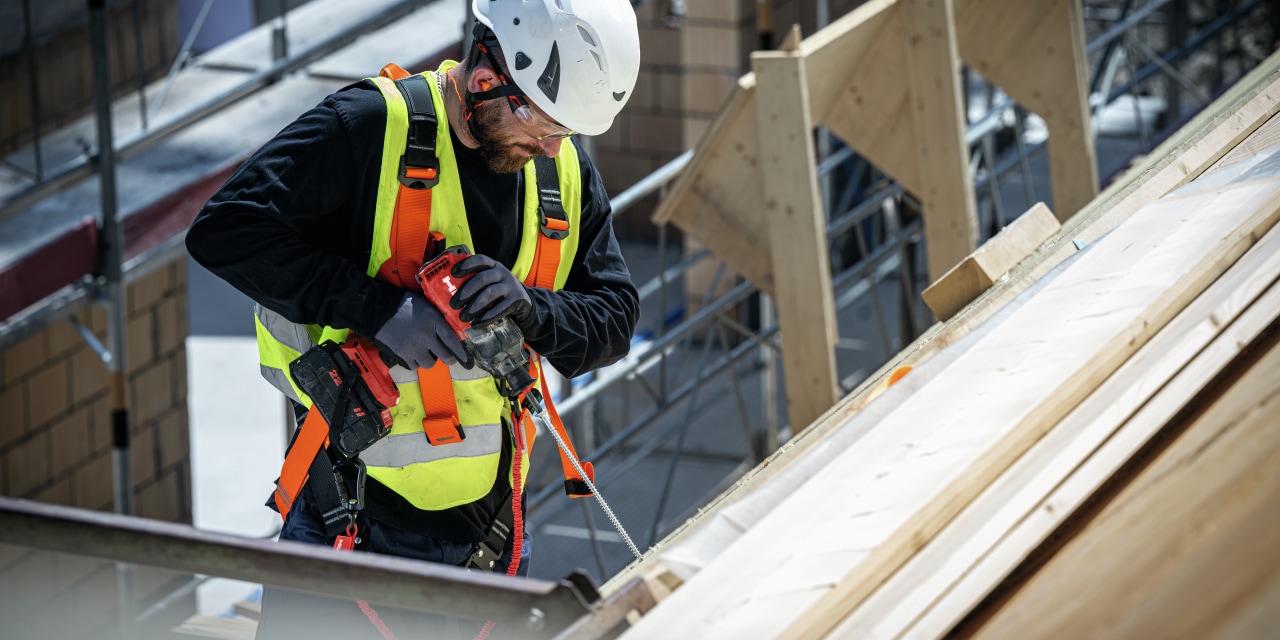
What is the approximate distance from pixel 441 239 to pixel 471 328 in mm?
228

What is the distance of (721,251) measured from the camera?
4.89 meters

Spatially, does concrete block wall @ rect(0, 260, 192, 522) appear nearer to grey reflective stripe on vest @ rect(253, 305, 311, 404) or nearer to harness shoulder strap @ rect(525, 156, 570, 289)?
grey reflective stripe on vest @ rect(253, 305, 311, 404)

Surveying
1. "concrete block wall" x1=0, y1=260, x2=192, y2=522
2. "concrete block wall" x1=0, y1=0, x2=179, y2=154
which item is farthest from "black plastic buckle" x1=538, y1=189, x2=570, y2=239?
"concrete block wall" x1=0, y1=0, x2=179, y2=154

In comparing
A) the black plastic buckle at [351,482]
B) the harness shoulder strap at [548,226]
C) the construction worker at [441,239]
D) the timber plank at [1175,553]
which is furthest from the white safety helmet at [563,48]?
the timber plank at [1175,553]

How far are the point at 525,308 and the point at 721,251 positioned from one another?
7.60ft

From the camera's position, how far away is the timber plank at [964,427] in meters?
1.71

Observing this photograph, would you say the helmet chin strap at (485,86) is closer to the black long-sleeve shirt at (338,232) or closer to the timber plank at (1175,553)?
the black long-sleeve shirt at (338,232)

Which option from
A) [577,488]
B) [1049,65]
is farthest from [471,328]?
[1049,65]

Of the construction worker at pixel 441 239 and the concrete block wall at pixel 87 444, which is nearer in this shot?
the construction worker at pixel 441 239

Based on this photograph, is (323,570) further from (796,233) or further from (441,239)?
(796,233)

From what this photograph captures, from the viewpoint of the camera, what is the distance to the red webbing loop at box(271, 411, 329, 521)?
272 cm

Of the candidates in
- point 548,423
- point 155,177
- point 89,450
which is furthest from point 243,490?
point 548,423

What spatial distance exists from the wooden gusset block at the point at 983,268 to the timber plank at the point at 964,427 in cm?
59

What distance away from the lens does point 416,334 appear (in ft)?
8.48
